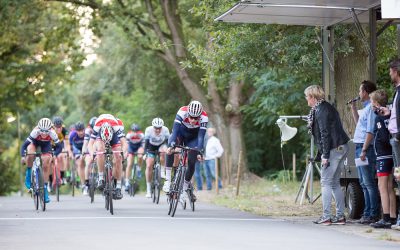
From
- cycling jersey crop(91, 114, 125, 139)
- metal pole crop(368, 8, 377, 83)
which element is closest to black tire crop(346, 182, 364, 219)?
metal pole crop(368, 8, 377, 83)

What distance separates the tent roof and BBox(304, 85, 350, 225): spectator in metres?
1.59

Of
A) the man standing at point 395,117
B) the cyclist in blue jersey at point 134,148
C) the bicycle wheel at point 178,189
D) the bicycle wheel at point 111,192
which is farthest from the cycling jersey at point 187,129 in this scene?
the cyclist in blue jersey at point 134,148

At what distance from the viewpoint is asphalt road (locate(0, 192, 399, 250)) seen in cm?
1209

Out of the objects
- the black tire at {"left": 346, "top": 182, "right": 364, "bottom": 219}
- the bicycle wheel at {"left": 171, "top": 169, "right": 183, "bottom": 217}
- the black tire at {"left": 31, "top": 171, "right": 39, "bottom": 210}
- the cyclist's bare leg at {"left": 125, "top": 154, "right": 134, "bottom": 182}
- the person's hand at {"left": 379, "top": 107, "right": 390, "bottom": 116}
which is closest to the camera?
the person's hand at {"left": 379, "top": 107, "right": 390, "bottom": 116}

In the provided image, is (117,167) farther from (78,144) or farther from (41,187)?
(78,144)

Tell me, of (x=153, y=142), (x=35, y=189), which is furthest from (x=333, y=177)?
(x=153, y=142)

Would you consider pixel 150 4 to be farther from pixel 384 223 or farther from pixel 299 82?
pixel 384 223

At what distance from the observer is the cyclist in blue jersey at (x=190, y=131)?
18.1 m

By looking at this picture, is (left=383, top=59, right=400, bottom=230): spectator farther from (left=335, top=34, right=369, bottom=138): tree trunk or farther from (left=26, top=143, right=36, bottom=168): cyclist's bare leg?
(left=26, top=143, right=36, bottom=168): cyclist's bare leg

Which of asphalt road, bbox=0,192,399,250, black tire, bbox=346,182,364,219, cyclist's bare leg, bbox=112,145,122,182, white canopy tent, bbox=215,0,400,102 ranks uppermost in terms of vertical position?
white canopy tent, bbox=215,0,400,102

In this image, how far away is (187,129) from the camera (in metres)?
18.7

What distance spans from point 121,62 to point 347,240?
111 feet

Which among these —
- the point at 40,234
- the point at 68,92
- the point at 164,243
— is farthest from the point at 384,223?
the point at 68,92

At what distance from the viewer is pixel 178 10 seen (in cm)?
3688
